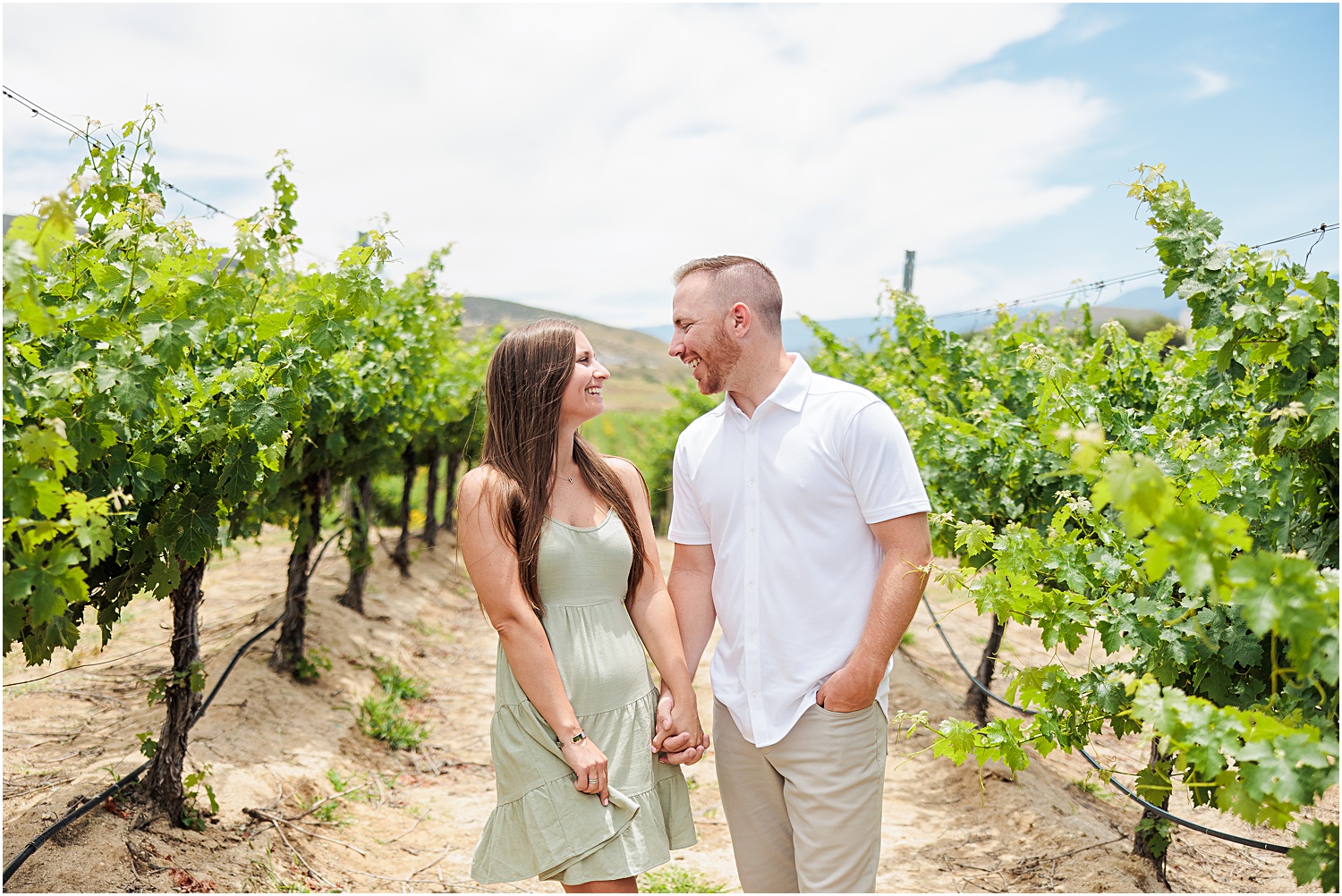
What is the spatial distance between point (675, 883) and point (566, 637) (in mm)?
2191

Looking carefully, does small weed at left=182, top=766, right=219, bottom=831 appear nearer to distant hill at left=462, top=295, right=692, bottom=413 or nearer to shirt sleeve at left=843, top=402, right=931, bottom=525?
shirt sleeve at left=843, top=402, right=931, bottom=525

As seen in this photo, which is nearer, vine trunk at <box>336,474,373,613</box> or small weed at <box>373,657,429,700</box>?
small weed at <box>373,657,429,700</box>

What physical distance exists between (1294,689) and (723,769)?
130 centimetres

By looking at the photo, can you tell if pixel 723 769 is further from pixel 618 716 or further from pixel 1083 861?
pixel 1083 861

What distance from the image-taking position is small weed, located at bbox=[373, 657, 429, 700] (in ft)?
22.3

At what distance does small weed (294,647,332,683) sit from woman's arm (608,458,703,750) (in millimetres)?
4384

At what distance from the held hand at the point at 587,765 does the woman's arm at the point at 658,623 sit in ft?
0.77

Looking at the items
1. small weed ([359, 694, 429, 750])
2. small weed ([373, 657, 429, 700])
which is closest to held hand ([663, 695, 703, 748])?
small weed ([359, 694, 429, 750])

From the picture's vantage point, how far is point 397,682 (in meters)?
6.88

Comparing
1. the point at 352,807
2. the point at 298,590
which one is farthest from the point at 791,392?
the point at 298,590

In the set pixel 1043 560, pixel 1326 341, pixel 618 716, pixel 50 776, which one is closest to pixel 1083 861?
pixel 1043 560

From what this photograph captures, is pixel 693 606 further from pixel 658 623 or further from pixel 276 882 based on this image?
pixel 276 882

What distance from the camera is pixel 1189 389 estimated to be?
3428 mm

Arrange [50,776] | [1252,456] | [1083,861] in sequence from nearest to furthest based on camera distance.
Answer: [1252,456], [50,776], [1083,861]
